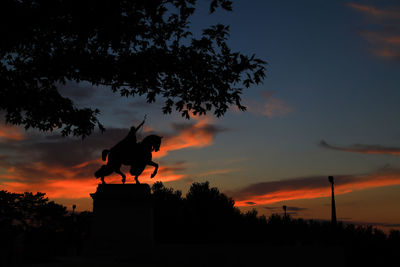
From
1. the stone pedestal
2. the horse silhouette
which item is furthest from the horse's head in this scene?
the stone pedestal

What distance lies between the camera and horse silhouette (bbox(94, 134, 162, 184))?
2184cm

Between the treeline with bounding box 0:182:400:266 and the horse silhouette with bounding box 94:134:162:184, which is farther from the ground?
the horse silhouette with bounding box 94:134:162:184

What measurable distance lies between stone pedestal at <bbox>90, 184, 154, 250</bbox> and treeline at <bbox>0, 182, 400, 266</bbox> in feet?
3.54

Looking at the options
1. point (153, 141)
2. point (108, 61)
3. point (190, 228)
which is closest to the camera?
point (108, 61)

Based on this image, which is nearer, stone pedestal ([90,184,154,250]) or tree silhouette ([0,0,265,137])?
tree silhouette ([0,0,265,137])

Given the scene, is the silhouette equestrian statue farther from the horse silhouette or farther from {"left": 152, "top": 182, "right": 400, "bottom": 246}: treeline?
{"left": 152, "top": 182, "right": 400, "bottom": 246}: treeline

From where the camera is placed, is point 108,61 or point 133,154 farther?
point 133,154

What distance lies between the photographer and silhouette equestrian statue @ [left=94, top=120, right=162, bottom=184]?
71.7ft

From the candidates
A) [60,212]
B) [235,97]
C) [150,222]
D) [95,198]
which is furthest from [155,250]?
[60,212]

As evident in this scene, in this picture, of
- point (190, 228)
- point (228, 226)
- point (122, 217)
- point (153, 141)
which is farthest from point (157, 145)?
point (190, 228)

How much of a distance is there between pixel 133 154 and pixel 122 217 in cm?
310

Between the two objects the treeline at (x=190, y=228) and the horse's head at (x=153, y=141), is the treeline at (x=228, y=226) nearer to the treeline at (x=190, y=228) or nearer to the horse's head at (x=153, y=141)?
Result: the treeline at (x=190, y=228)

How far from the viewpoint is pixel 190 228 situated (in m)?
46.0

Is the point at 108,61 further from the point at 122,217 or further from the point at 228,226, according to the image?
the point at 228,226
